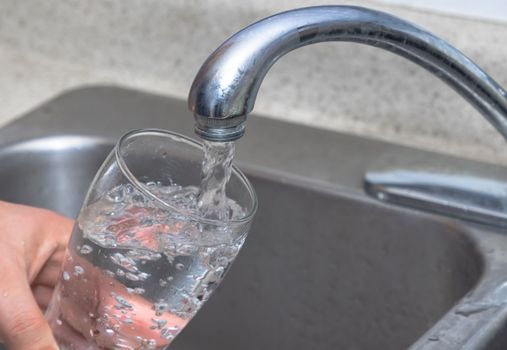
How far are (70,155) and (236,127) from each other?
37cm

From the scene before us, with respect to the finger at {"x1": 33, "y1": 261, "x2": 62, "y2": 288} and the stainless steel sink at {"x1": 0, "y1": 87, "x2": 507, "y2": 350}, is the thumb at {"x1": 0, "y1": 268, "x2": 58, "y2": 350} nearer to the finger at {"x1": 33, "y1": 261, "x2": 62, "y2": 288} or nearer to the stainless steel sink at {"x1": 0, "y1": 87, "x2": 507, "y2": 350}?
the finger at {"x1": 33, "y1": 261, "x2": 62, "y2": 288}

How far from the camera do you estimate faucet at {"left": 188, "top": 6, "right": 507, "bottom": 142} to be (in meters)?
0.45

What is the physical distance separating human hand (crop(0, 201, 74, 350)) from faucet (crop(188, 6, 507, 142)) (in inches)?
6.3

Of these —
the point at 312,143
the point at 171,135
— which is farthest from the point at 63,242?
the point at 312,143

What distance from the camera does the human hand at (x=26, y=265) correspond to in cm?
52

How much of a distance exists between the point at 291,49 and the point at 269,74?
1.17 feet

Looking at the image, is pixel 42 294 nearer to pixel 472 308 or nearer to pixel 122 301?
pixel 122 301

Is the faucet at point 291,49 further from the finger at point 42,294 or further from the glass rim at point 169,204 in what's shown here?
the finger at point 42,294

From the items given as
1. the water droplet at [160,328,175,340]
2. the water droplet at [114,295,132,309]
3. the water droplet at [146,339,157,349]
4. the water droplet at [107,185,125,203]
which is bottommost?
the water droplet at [146,339,157,349]

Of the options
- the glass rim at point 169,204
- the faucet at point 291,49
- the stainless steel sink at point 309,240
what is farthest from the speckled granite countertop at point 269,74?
the glass rim at point 169,204

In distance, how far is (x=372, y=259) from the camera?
72cm

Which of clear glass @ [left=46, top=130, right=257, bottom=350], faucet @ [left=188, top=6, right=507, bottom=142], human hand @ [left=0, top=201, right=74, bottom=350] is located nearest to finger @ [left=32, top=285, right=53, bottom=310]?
human hand @ [left=0, top=201, right=74, bottom=350]

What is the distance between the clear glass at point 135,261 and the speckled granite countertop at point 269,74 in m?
0.33

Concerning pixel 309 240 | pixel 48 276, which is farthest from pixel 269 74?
pixel 48 276
